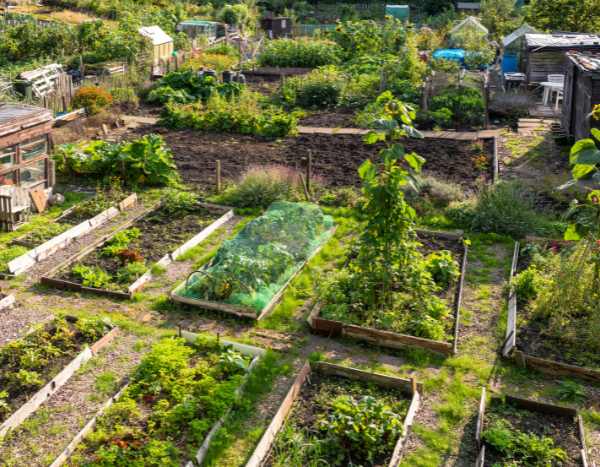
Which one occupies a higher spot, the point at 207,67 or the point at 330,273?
the point at 207,67

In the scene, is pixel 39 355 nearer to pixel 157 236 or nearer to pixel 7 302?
pixel 7 302

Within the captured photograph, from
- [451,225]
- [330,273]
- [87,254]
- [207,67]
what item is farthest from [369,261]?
[207,67]

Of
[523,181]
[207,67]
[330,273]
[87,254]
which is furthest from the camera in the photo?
[207,67]

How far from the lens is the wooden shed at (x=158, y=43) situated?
80.8 ft

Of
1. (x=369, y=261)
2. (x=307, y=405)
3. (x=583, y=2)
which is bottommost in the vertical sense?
(x=307, y=405)

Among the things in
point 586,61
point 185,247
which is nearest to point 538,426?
point 185,247

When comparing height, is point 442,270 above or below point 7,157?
below

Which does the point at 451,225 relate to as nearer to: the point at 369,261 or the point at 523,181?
the point at 523,181

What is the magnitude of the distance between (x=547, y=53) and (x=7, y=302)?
18.6 m

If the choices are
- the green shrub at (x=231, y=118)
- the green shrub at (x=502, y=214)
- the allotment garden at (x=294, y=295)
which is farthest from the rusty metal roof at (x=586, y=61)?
the green shrub at (x=231, y=118)

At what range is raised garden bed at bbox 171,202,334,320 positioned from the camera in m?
9.83

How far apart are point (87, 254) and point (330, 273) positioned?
13.2 ft

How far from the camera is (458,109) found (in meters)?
19.6

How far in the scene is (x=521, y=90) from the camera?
22.5m
